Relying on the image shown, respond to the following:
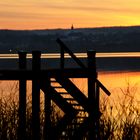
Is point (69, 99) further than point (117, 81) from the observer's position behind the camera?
No

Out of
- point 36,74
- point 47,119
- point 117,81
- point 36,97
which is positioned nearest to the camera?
point 36,74

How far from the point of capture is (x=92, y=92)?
14.4 metres

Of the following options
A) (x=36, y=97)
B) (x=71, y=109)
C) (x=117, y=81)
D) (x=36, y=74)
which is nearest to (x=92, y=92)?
(x=71, y=109)

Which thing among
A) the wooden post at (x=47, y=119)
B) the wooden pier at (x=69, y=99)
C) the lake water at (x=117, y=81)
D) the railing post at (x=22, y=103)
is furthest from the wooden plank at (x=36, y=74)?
the lake water at (x=117, y=81)

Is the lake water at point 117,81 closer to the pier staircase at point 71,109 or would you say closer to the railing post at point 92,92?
the railing post at point 92,92

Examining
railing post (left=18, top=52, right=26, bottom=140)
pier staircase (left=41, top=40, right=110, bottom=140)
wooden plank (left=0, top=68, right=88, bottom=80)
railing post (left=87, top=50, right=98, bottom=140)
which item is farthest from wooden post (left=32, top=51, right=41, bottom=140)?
railing post (left=87, top=50, right=98, bottom=140)

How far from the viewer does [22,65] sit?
1455 centimetres

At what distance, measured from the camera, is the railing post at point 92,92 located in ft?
46.8

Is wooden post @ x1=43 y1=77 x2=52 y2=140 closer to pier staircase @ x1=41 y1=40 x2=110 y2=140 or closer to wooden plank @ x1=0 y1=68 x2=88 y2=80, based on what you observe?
pier staircase @ x1=41 y1=40 x2=110 y2=140

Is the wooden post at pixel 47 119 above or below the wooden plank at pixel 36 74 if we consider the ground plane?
below

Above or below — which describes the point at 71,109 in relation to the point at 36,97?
below

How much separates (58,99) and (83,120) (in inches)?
33.5

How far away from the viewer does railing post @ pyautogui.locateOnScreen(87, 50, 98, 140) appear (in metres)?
14.2

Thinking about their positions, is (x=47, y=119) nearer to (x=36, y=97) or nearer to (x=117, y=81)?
(x=36, y=97)
